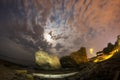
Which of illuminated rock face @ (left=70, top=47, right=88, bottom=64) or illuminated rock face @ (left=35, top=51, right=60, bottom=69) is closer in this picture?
illuminated rock face @ (left=35, top=51, right=60, bottom=69)

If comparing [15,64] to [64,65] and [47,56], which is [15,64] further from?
[64,65]

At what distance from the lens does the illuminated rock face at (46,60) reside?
97.0 feet

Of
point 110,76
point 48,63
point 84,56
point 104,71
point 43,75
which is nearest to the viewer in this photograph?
point 110,76

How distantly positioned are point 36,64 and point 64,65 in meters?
5.62

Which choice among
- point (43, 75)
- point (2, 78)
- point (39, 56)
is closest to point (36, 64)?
point (39, 56)

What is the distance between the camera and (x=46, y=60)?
30.2m

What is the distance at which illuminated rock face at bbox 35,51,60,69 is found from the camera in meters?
29.6

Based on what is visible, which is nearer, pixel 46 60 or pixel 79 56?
pixel 46 60

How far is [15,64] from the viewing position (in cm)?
2705

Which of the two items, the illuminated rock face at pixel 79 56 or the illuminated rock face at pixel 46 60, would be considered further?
the illuminated rock face at pixel 79 56

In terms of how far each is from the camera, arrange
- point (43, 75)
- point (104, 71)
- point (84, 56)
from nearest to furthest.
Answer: point (104, 71) → point (43, 75) → point (84, 56)

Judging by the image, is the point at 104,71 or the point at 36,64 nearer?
the point at 104,71

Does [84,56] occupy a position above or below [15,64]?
above

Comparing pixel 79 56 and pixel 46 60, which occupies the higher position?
pixel 79 56
